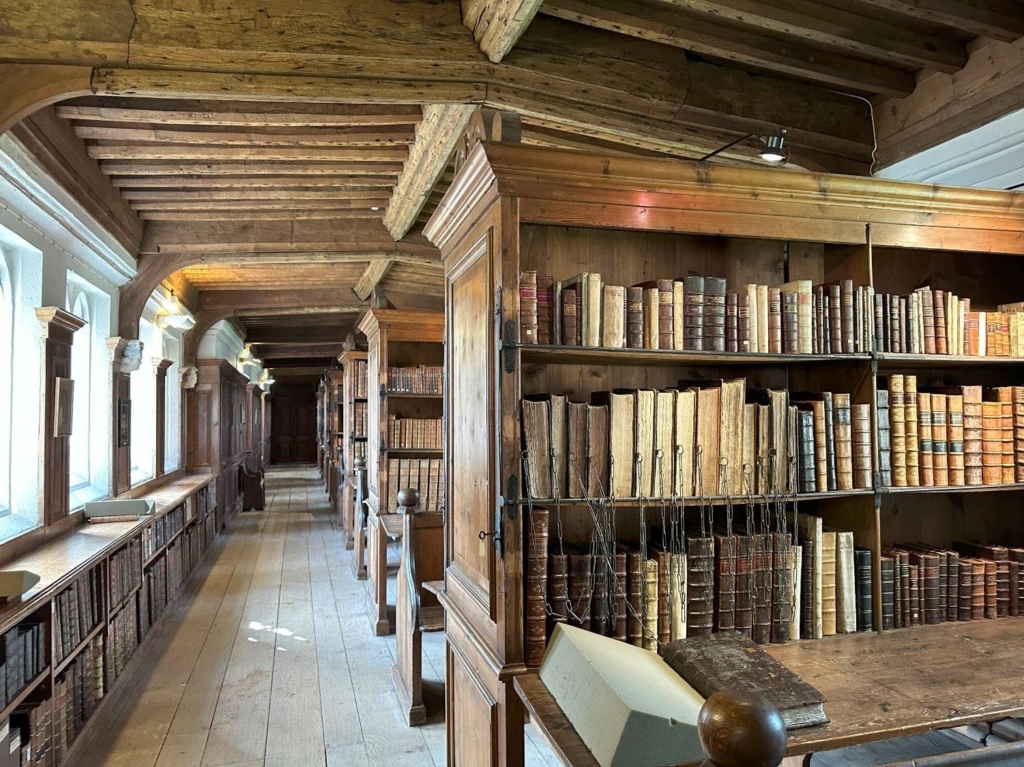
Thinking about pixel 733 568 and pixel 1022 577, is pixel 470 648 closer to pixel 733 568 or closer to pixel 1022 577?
pixel 733 568

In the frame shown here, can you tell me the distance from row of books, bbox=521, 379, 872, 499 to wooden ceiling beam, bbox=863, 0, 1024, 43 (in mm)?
1450

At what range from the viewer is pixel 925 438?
7.91 ft

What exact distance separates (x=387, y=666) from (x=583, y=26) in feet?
12.5

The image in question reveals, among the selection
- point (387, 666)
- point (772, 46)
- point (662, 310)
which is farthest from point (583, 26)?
point (387, 666)

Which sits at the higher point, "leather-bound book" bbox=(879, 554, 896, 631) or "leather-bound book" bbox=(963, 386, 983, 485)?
"leather-bound book" bbox=(963, 386, 983, 485)

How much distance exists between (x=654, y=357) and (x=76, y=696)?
3.21 meters

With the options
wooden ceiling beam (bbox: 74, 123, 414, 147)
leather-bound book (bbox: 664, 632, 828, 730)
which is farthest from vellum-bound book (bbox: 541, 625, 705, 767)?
wooden ceiling beam (bbox: 74, 123, 414, 147)

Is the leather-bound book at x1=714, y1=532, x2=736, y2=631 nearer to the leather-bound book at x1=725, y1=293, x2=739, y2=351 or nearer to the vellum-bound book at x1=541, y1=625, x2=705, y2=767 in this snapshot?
the vellum-bound book at x1=541, y1=625, x2=705, y2=767

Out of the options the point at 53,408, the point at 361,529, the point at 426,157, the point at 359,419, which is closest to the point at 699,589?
the point at 426,157

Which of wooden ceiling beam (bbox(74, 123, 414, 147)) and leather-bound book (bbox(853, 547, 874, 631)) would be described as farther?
wooden ceiling beam (bbox(74, 123, 414, 147))

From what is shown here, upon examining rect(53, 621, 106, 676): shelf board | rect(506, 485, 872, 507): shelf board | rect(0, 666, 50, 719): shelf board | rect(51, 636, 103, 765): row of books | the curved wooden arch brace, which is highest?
the curved wooden arch brace

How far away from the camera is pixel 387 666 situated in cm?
436

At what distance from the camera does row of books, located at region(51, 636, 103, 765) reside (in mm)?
3008

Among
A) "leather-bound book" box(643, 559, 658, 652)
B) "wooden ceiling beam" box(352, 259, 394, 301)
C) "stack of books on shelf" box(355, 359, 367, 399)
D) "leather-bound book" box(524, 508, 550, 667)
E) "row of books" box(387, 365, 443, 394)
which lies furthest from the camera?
"stack of books on shelf" box(355, 359, 367, 399)
